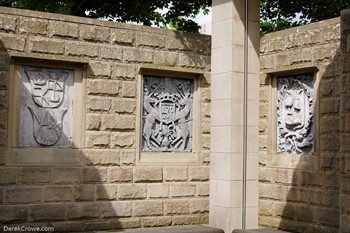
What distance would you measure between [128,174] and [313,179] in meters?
3.15

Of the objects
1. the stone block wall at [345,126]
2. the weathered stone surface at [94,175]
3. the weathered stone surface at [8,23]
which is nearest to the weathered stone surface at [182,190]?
the weathered stone surface at [94,175]

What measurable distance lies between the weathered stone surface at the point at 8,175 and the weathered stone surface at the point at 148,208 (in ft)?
7.15

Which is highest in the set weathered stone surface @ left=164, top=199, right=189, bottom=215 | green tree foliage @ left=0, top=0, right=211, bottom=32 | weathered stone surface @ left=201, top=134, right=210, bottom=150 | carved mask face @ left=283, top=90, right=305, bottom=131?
green tree foliage @ left=0, top=0, right=211, bottom=32

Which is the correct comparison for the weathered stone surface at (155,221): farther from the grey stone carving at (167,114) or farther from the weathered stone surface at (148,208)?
the grey stone carving at (167,114)

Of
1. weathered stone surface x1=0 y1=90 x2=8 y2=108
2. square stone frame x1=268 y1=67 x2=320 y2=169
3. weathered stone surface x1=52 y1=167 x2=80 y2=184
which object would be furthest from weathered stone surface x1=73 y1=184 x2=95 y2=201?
square stone frame x1=268 y1=67 x2=320 y2=169

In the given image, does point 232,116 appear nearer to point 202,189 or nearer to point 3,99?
point 202,189

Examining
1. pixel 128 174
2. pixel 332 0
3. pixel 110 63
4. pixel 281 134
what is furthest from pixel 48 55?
pixel 332 0

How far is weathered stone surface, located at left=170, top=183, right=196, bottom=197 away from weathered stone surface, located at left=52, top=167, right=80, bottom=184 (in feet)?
5.96

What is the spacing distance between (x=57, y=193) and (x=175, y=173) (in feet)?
7.33

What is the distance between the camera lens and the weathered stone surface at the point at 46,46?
9.84 m

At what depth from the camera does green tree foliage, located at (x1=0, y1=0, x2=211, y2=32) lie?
1712cm

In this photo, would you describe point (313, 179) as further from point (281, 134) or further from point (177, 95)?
point (177, 95)

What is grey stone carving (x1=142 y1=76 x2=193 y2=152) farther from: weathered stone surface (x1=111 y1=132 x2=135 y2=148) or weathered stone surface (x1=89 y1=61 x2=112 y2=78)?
weathered stone surface (x1=89 y1=61 x2=112 y2=78)

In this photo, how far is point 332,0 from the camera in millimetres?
16719
